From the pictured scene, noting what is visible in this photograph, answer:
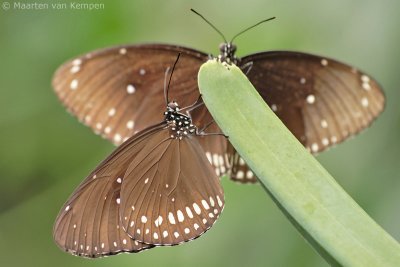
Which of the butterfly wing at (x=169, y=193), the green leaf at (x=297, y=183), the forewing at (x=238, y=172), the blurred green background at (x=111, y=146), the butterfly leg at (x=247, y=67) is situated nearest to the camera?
the green leaf at (x=297, y=183)

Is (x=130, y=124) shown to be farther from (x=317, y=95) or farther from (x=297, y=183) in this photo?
(x=297, y=183)

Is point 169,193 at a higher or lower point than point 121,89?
lower

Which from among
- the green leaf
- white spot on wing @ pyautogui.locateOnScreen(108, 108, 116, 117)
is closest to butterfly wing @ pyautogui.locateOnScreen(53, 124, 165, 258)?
white spot on wing @ pyautogui.locateOnScreen(108, 108, 116, 117)

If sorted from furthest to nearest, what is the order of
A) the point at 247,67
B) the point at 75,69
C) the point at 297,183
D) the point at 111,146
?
1. the point at 111,146
2. the point at 75,69
3. the point at 247,67
4. the point at 297,183

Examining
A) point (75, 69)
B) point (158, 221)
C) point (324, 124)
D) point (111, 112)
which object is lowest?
point (158, 221)

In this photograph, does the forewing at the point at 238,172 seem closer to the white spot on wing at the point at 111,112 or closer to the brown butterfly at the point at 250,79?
the brown butterfly at the point at 250,79

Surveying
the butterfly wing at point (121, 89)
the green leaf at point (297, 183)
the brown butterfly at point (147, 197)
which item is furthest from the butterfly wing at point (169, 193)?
the green leaf at point (297, 183)

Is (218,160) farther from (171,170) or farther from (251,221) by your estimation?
(251,221)

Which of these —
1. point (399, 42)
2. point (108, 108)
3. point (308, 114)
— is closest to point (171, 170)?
point (108, 108)

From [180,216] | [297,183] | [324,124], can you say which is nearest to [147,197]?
[180,216]
